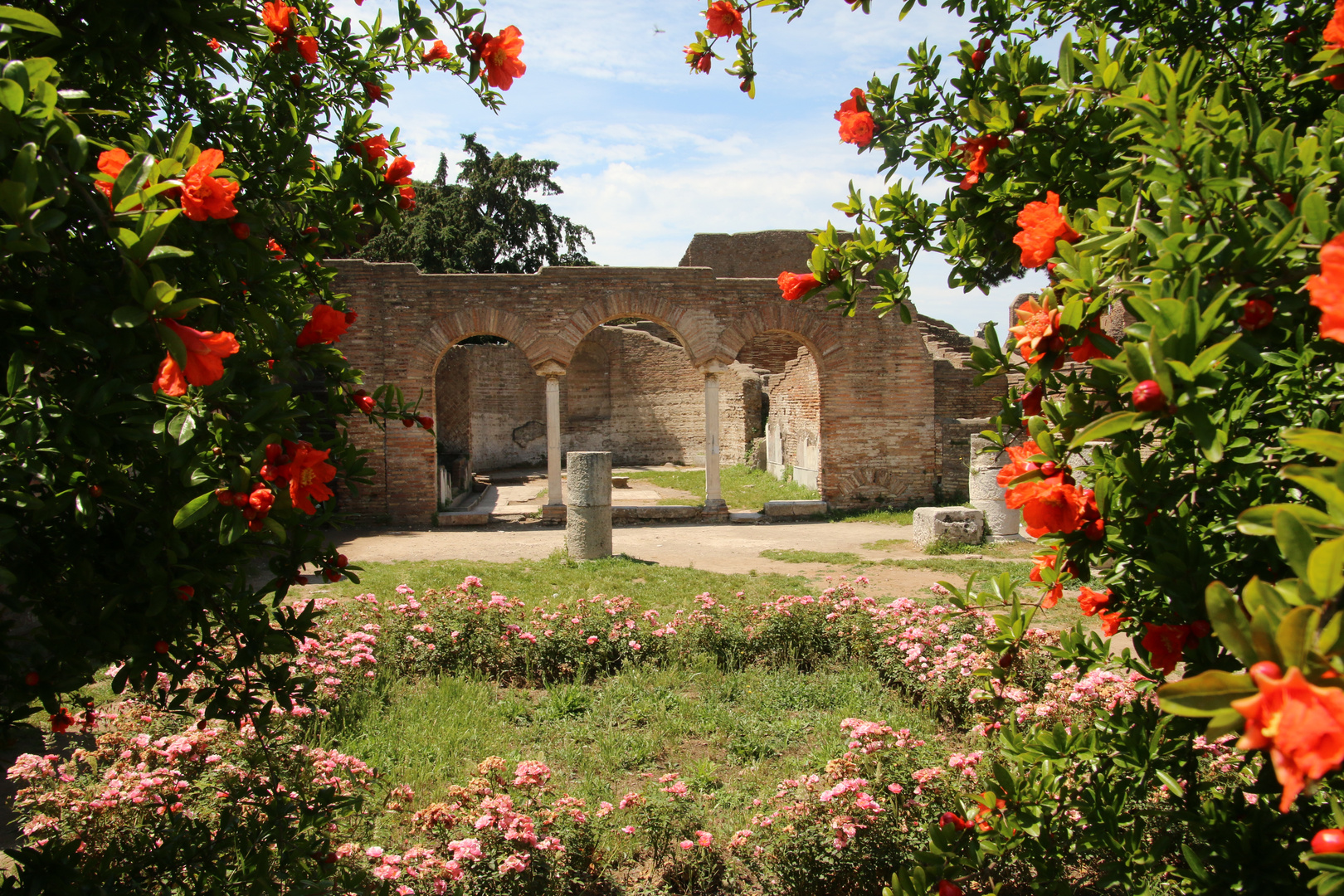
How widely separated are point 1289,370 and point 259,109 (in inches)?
93.1

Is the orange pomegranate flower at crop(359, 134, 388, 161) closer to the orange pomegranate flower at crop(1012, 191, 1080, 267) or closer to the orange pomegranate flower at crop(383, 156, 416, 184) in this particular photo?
the orange pomegranate flower at crop(383, 156, 416, 184)

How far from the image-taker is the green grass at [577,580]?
7820mm

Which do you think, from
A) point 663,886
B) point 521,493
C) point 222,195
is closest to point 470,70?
point 222,195

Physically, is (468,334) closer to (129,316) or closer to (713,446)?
(713,446)

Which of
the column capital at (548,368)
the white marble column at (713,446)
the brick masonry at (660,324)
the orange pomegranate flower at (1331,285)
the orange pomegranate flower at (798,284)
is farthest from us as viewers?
the column capital at (548,368)

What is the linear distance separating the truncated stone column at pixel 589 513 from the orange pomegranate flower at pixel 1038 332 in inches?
338

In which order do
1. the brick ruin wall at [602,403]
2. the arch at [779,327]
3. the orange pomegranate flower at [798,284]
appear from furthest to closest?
the brick ruin wall at [602,403] < the arch at [779,327] < the orange pomegranate flower at [798,284]

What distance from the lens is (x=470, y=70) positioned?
2432 millimetres

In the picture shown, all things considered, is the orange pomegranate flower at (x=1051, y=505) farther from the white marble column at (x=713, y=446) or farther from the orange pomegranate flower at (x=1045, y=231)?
the white marble column at (x=713, y=446)

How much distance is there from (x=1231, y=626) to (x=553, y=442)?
13724mm

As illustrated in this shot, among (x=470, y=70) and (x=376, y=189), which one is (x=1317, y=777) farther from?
(x=470, y=70)

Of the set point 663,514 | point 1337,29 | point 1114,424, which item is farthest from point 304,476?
point 663,514

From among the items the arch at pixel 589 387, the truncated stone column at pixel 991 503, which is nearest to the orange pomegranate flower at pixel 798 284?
the truncated stone column at pixel 991 503

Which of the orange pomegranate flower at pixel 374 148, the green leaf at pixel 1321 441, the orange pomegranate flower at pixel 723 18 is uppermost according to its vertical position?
the orange pomegranate flower at pixel 723 18
